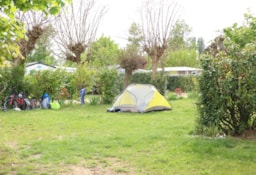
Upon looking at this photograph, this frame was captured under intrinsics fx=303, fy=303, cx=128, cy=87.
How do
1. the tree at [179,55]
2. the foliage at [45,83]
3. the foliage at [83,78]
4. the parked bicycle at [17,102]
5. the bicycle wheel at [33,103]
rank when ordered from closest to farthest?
the parked bicycle at [17,102], the bicycle wheel at [33,103], the foliage at [45,83], the foliage at [83,78], the tree at [179,55]

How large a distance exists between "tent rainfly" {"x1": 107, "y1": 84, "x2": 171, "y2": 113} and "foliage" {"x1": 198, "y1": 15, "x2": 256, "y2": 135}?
209 inches

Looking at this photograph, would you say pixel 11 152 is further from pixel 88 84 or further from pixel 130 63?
pixel 130 63

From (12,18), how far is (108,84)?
1147 cm

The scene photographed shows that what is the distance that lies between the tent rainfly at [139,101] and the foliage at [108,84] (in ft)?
10.8

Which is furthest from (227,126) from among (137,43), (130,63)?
(137,43)

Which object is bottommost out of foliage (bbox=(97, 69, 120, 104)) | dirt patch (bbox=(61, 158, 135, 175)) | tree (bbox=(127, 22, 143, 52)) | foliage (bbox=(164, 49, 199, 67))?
dirt patch (bbox=(61, 158, 135, 175))

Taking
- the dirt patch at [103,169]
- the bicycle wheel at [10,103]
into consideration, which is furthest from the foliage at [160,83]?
the dirt patch at [103,169]

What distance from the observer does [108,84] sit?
15.7 metres

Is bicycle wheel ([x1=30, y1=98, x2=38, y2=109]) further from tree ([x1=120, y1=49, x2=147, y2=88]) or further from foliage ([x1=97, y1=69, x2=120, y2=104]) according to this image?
tree ([x1=120, y1=49, x2=147, y2=88])

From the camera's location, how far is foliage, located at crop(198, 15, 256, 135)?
20.2ft

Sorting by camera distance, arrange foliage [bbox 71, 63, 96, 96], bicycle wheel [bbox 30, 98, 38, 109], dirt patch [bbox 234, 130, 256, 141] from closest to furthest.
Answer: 1. dirt patch [bbox 234, 130, 256, 141]
2. bicycle wheel [bbox 30, 98, 38, 109]
3. foliage [bbox 71, 63, 96, 96]

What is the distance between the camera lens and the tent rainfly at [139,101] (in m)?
12.1

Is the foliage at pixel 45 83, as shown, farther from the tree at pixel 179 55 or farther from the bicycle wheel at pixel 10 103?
the tree at pixel 179 55

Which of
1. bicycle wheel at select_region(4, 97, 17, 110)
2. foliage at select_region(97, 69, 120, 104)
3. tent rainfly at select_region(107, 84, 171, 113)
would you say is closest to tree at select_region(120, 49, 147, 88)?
foliage at select_region(97, 69, 120, 104)
